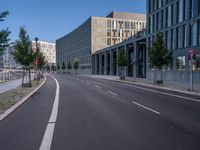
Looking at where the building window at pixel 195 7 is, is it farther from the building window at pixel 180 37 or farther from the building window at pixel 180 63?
the building window at pixel 180 63

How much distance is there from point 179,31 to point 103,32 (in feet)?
210

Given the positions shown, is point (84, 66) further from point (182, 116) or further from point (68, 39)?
point (182, 116)

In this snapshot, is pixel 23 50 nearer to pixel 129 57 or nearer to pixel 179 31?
pixel 179 31

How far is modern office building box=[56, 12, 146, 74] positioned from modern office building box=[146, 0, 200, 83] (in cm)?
5320

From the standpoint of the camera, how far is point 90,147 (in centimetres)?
613

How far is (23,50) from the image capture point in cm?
2675

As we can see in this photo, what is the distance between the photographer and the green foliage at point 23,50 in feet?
87.6

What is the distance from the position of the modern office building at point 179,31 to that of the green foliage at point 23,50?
18.5 meters

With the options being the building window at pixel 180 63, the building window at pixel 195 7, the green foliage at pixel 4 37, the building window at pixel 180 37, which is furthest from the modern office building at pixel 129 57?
the green foliage at pixel 4 37

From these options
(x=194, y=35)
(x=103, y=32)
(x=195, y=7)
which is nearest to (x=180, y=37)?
(x=194, y=35)

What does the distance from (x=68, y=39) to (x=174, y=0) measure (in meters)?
105

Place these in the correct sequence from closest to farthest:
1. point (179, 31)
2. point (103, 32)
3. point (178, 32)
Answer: point (179, 31) → point (178, 32) → point (103, 32)

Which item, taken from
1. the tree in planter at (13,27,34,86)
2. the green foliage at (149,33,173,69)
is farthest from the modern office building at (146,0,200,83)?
the tree in planter at (13,27,34,86)

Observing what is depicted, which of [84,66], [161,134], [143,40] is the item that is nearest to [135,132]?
[161,134]
